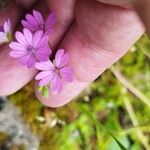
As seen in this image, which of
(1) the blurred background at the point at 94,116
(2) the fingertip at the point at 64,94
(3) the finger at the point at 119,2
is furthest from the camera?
(1) the blurred background at the point at 94,116

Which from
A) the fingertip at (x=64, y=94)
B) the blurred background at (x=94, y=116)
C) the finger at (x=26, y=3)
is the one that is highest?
the finger at (x=26, y=3)

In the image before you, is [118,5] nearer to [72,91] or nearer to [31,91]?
[72,91]

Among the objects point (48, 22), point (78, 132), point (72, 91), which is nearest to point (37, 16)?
point (48, 22)

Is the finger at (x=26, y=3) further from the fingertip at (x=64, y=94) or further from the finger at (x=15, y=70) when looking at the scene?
the fingertip at (x=64, y=94)

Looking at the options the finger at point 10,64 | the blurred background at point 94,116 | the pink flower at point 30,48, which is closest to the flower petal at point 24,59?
the pink flower at point 30,48

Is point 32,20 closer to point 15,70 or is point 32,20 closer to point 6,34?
point 6,34

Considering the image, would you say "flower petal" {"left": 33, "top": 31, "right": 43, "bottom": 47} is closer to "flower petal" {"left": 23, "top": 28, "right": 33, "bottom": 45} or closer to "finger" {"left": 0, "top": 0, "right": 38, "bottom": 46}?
"flower petal" {"left": 23, "top": 28, "right": 33, "bottom": 45}
